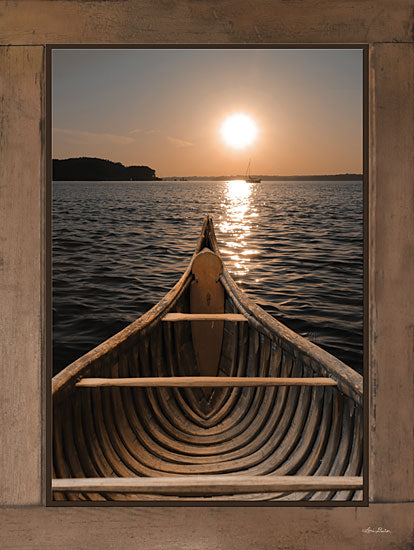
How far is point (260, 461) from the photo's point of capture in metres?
1.57

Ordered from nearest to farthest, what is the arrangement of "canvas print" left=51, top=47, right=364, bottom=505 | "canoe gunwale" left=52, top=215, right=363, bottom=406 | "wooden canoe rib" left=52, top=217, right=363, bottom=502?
"wooden canoe rib" left=52, top=217, right=363, bottom=502, "canoe gunwale" left=52, top=215, right=363, bottom=406, "canvas print" left=51, top=47, right=364, bottom=505

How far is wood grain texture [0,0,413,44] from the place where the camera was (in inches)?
46.5

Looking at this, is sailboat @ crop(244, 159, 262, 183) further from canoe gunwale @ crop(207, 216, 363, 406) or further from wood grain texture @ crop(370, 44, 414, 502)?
wood grain texture @ crop(370, 44, 414, 502)

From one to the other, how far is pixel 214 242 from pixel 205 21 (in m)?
1.10

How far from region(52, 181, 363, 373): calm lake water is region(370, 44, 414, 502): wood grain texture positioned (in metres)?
0.45

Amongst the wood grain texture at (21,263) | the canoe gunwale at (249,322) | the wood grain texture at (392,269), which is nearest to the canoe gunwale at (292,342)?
the canoe gunwale at (249,322)

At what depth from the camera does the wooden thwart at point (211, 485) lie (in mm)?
1218

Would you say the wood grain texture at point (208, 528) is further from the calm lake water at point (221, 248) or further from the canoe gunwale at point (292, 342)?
the calm lake water at point (221, 248)

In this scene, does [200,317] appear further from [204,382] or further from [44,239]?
[44,239]

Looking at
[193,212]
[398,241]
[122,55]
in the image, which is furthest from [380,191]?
[122,55]

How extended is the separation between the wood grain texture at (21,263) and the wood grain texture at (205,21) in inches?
3.9

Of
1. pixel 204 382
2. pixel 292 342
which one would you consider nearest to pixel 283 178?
pixel 292 342

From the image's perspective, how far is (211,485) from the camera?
4.06 ft

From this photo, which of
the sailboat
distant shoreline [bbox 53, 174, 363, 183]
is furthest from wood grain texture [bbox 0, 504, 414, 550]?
the sailboat
